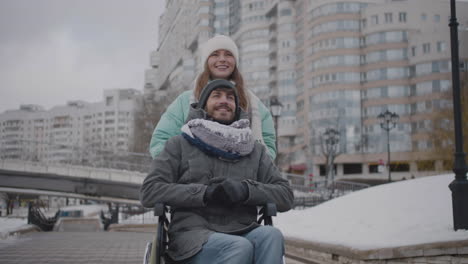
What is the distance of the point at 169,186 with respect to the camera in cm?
331

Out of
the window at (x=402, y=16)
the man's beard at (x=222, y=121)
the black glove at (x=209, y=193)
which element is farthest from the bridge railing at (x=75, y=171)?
the window at (x=402, y=16)

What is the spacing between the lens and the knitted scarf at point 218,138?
341 centimetres

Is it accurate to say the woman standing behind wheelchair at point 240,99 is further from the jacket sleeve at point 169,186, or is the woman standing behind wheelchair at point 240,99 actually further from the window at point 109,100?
the window at point 109,100

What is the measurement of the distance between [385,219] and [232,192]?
597cm

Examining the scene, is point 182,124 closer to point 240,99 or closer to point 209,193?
point 240,99

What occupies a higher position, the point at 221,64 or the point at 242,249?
the point at 221,64

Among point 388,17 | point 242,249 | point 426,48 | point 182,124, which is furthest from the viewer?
point 388,17

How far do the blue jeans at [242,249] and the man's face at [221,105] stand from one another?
859 millimetres

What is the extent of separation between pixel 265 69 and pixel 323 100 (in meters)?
15.9

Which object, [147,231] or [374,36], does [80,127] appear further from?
[147,231]

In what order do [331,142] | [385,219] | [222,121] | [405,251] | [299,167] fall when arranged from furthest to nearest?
1. [299,167]
2. [331,142]
3. [385,219]
4. [405,251]
5. [222,121]

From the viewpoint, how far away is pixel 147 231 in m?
21.5

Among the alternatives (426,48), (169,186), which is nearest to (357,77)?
(426,48)

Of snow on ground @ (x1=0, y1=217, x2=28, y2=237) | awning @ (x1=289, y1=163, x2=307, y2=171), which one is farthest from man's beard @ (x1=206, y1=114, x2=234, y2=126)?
awning @ (x1=289, y1=163, x2=307, y2=171)
